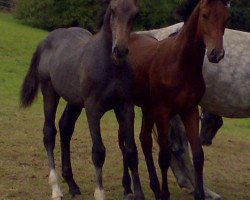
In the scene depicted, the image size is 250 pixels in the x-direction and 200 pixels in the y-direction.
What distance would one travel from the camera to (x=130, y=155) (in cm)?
658

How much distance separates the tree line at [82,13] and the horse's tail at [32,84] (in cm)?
2676

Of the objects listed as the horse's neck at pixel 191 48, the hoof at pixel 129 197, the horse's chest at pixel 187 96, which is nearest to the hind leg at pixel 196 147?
the horse's chest at pixel 187 96

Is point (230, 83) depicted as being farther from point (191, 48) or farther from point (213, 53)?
point (213, 53)

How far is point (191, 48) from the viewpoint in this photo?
6695 millimetres

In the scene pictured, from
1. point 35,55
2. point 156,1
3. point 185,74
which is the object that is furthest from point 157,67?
point 156,1

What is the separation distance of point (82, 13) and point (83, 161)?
28501 mm

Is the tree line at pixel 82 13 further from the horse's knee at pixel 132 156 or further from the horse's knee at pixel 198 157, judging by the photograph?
the horse's knee at pixel 132 156

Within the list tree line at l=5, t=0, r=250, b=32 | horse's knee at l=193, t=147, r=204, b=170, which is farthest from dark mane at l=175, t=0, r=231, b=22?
tree line at l=5, t=0, r=250, b=32

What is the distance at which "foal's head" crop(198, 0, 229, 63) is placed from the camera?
19.9ft

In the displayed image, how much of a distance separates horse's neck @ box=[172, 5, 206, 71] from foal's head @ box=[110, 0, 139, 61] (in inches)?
28.9

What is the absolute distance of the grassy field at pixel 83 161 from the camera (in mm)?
7805

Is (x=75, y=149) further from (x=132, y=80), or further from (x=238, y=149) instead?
(x=132, y=80)

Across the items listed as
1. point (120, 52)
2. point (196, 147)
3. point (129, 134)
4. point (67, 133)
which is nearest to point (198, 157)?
point (196, 147)

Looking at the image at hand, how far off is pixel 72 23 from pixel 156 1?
4.97 metres
